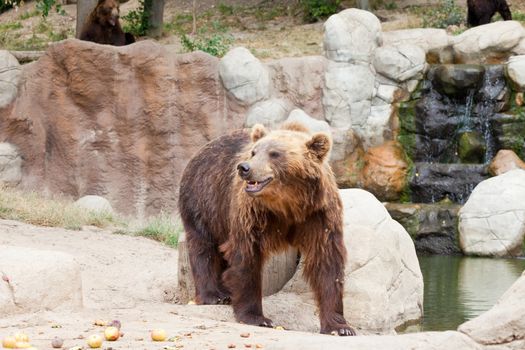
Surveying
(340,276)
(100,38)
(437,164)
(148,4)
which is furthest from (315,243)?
(148,4)

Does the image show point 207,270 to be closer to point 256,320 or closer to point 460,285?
point 256,320

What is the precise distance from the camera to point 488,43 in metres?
18.2

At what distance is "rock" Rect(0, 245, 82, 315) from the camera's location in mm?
6969

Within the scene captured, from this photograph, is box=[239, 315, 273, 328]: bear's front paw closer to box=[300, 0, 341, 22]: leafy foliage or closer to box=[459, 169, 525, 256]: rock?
box=[459, 169, 525, 256]: rock

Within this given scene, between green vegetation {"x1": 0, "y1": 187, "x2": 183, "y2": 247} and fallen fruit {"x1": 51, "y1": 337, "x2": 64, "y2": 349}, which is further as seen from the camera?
green vegetation {"x1": 0, "y1": 187, "x2": 183, "y2": 247}

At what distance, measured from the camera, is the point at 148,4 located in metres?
21.4

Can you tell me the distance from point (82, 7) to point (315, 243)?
43.1 feet

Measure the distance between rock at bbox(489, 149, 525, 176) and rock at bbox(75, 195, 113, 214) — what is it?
246 inches

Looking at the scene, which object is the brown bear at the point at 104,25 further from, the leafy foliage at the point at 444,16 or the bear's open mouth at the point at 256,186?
the bear's open mouth at the point at 256,186

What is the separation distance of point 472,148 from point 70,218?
7.44 meters

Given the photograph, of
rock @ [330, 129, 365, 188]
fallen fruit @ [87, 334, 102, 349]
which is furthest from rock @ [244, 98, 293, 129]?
fallen fruit @ [87, 334, 102, 349]

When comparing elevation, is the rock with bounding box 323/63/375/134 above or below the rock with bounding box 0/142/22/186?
above

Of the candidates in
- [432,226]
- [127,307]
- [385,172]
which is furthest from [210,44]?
[127,307]

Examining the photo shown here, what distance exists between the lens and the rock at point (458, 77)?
17.8 meters
